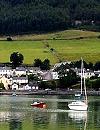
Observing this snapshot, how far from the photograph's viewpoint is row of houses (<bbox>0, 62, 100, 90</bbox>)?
167 m

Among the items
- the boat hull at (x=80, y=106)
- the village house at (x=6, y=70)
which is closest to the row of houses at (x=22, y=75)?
the village house at (x=6, y=70)

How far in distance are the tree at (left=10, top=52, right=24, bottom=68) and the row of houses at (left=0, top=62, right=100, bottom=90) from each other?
217 cm

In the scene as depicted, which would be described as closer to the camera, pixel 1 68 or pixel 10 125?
pixel 10 125

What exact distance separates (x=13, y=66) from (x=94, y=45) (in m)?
25.2

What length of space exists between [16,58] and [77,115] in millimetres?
103357

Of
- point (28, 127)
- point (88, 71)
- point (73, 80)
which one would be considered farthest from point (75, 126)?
point (88, 71)

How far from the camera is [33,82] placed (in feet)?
542

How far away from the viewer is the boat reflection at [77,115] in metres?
76.0

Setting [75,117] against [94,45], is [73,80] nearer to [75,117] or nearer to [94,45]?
[94,45]

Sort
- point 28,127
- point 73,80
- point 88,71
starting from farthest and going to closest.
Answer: point 88,71 < point 73,80 < point 28,127

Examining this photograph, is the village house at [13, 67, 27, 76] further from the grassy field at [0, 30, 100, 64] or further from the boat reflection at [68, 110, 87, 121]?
the boat reflection at [68, 110, 87, 121]

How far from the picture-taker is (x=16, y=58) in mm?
183000

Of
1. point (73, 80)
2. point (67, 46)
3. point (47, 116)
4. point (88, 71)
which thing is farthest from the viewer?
point (67, 46)

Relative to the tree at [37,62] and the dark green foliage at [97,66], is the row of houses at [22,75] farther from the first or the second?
the dark green foliage at [97,66]
